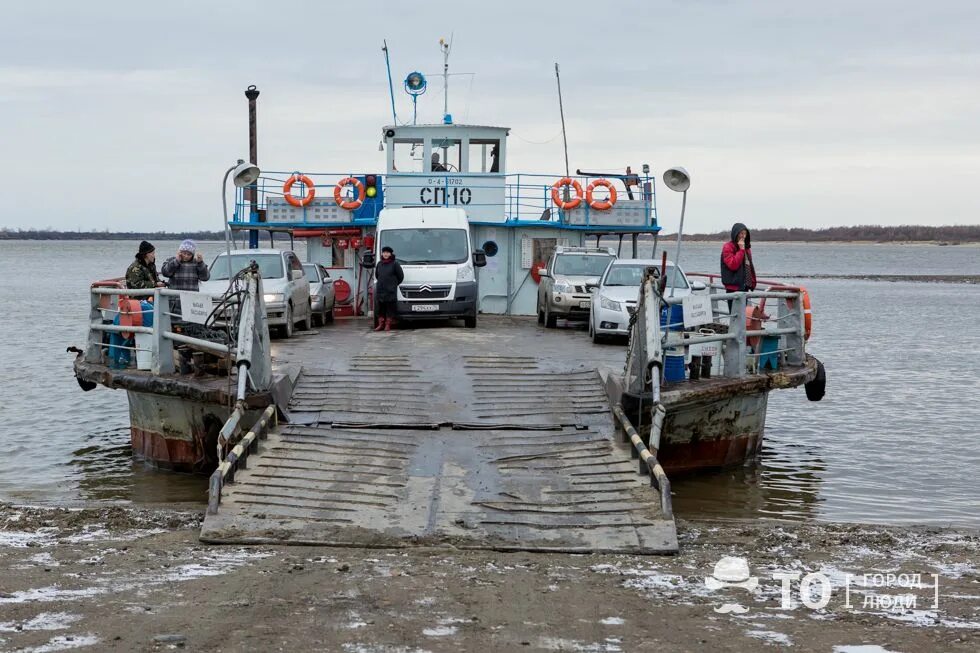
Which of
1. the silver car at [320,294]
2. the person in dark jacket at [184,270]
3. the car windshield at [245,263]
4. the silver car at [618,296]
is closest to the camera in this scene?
the person in dark jacket at [184,270]

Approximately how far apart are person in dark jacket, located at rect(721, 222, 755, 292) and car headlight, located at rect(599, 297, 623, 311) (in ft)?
12.0

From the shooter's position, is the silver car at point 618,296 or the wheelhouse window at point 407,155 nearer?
the silver car at point 618,296

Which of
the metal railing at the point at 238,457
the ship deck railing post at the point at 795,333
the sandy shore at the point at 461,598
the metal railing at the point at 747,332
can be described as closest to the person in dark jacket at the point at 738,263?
the metal railing at the point at 747,332

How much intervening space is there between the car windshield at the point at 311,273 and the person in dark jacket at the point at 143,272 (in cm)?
734

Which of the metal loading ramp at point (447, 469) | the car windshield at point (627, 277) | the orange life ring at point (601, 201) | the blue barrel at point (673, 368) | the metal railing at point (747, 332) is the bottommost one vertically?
the metal loading ramp at point (447, 469)

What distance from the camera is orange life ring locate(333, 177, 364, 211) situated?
23.9 m

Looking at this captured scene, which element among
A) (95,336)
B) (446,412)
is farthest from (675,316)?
(95,336)

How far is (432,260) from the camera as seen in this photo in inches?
751

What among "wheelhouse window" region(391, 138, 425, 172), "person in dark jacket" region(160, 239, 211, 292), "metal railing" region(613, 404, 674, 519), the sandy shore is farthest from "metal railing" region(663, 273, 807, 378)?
"wheelhouse window" region(391, 138, 425, 172)

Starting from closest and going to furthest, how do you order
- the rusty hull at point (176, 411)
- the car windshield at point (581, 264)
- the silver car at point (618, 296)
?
the rusty hull at point (176, 411) < the silver car at point (618, 296) < the car windshield at point (581, 264)

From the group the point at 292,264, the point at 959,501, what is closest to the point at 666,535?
the point at 959,501

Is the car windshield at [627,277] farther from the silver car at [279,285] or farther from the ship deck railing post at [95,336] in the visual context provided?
the ship deck railing post at [95,336]

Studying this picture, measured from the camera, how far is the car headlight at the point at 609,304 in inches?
691

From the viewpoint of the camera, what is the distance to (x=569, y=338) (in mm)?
17703
